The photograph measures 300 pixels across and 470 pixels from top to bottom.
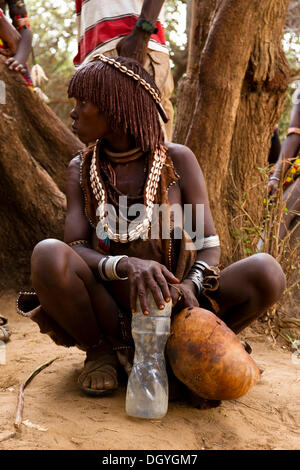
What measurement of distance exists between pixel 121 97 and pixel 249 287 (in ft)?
3.30

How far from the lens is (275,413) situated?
2.25 metres

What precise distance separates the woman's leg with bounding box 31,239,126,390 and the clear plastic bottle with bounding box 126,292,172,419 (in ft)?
0.84

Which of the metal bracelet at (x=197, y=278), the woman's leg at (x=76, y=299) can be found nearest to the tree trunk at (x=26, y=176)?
the woman's leg at (x=76, y=299)

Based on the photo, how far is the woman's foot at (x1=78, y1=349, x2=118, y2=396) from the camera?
7.45 ft

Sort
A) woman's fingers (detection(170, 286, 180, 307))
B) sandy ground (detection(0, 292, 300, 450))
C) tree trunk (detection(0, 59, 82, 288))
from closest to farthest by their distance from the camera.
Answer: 1. sandy ground (detection(0, 292, 300, 450))
2. woman's fingers (detection(170, 286, 180, 307))
3. tree trunk (detection(0, 59, 82, 288))

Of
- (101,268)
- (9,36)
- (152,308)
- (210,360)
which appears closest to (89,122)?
(101,268)

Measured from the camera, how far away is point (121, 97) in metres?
2.43

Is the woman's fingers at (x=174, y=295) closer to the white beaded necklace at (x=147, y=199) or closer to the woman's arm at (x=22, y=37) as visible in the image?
the white beaded necklace at (x=147, y=199)

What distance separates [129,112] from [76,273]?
0.76 meters

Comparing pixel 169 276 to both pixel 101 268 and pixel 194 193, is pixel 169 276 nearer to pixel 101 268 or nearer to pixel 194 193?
pixel 101 268

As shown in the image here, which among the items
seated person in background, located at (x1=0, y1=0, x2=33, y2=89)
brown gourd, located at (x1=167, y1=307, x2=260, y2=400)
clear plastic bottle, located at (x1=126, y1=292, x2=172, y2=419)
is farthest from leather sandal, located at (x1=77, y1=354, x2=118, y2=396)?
seated person in background, located at (x1=0, y1=0, x2=33, y2=89)

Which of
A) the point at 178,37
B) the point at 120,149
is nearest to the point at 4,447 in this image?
the point at 120,149

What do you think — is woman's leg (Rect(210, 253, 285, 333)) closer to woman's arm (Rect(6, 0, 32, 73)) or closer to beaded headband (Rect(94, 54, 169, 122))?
beaded headband (Rect(94, 54, 169, 122))

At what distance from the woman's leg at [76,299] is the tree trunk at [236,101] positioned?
5.02 ft
